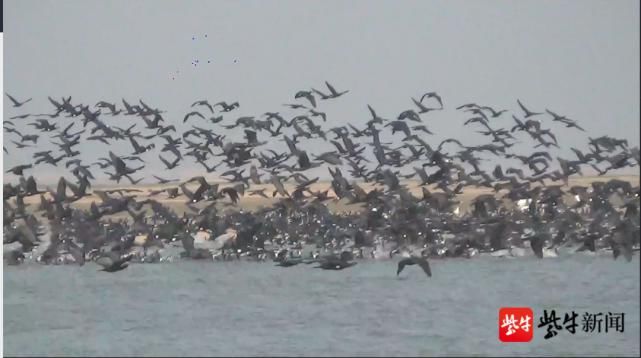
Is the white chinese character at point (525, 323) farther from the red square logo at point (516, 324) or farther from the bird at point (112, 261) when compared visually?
the bird at point (112, 261)

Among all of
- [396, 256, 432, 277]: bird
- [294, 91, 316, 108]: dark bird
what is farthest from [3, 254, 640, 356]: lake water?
[294, 91, 316, 108]: dark bird

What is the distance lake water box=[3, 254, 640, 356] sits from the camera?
13.8ft

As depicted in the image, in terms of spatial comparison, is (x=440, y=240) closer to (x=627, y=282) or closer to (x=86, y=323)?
(x=627, y=282)

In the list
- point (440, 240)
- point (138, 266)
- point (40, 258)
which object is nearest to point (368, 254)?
point (440, 240)

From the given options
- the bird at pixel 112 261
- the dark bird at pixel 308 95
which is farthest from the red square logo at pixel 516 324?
the bird at pixel 112 261

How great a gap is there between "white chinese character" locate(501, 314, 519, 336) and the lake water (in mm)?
44

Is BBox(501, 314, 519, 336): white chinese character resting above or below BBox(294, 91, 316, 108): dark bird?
below

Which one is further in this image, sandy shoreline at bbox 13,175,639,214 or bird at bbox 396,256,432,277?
sandy shoreline at bbox 13,175,639,214

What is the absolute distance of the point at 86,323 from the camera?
4375 millimetres

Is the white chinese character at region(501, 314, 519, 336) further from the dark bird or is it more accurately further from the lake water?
the dark bird

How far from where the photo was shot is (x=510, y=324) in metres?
4.30

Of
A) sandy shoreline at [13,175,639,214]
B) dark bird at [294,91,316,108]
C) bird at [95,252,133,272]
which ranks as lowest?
bird at [95,252,133,272]

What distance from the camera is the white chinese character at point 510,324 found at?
14.0 feet

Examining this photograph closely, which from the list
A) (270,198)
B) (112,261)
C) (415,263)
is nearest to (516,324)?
(415,263)
